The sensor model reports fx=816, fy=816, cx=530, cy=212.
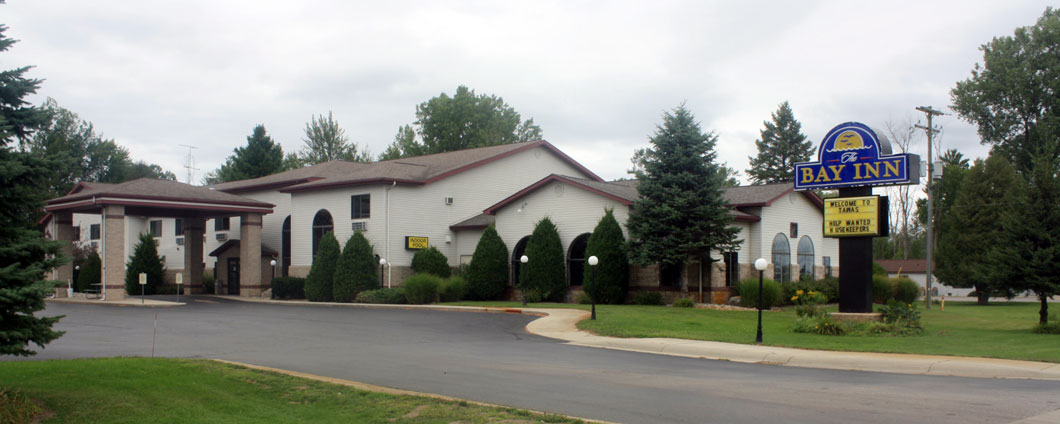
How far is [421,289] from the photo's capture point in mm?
33250

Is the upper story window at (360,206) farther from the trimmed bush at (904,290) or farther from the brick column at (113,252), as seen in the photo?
the trimmed bush at (904,290)

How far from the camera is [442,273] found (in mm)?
37344

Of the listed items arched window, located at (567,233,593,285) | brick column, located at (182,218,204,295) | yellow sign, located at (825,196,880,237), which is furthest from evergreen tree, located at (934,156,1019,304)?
brick column, located at (182,218,204,295)

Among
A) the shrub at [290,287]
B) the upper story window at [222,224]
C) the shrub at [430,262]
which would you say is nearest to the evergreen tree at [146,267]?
the upper story window at [222,224]

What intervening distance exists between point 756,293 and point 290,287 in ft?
70.6

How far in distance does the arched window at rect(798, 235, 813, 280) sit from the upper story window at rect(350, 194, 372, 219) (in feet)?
65.4

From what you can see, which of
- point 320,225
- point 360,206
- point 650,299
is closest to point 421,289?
point 360,206

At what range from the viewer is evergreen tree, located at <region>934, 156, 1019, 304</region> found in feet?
149

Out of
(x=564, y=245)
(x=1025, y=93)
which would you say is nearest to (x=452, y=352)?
(x=564, y=245)

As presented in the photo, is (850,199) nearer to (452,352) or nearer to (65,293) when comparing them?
(452,352)

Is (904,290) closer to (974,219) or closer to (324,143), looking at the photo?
(974,219)

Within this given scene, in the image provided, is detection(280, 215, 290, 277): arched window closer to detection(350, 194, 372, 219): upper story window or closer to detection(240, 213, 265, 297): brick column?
detection(240, 213, 265, 297): brick column

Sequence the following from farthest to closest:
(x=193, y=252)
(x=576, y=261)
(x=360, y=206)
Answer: (x=193, y=252) → (x=360, y=206) → (x=576, y=261)

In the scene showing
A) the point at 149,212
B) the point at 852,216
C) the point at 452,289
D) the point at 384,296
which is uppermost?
the point at 149,212
